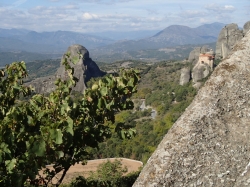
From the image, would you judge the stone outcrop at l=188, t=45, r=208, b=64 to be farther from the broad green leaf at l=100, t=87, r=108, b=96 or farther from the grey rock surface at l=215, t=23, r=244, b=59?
the broad green leaf at l=100, t=87, r=108, b=96

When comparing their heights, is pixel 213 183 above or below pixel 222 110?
below

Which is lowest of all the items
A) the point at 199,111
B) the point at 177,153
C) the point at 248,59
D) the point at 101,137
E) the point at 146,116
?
the point at 146,116

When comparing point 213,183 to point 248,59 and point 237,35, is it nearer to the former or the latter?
point 248,59

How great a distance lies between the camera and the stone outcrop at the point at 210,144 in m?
2.74

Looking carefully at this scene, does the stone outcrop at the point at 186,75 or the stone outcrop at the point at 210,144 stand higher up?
the stone outcrop at the point at 210,144

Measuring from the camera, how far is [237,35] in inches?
3600

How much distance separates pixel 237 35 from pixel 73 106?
9581cm

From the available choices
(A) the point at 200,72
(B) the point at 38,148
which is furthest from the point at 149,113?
(B) the point at 38,148

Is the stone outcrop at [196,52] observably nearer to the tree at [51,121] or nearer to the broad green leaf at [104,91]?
the tree at [51,121]

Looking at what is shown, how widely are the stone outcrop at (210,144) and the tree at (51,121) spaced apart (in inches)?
44.0

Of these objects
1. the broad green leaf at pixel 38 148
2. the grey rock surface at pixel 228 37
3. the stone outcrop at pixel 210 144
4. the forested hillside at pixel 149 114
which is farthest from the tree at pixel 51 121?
the grey rock surface at pixel 228 37

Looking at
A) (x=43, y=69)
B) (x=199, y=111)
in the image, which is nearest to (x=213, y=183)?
(x=199, y=111)

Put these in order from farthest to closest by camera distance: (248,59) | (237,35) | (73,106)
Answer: (237,35) → (73,106) → (248,59)

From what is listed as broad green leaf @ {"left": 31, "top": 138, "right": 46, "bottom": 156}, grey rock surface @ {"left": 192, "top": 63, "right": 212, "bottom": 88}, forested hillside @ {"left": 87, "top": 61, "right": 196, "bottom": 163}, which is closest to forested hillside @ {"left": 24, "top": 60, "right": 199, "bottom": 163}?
forested hillside @ {"left": 87, "top": 61, "right": 196, "bottom": 163}
